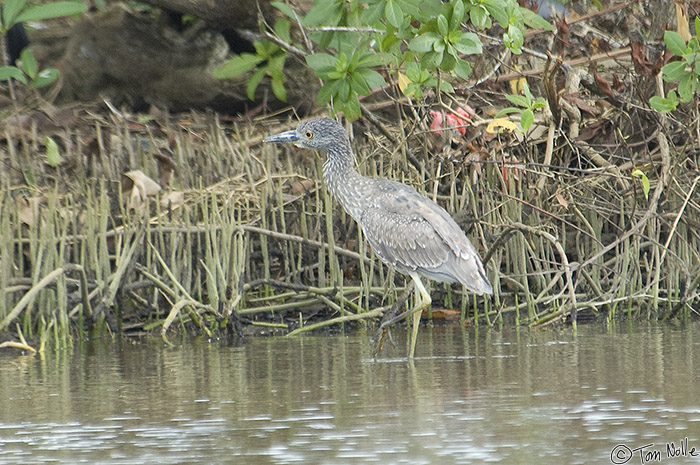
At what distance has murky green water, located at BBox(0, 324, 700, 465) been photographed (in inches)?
173

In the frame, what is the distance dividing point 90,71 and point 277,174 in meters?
3.83

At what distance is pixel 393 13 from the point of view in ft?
22.3

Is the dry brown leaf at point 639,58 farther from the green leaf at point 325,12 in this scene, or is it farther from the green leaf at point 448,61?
the green leaf at point 325,12

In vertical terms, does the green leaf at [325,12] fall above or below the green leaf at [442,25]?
above

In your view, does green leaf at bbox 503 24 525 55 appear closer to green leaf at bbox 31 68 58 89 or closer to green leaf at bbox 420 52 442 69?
green leaf at bbox 420 52 442 69

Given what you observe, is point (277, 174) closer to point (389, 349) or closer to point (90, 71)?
point (389, 349)

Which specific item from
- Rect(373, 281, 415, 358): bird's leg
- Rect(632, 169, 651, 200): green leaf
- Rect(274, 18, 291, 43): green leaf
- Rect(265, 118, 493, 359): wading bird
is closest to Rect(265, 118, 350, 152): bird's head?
Rect(265, 118, 493, 359): wading bird

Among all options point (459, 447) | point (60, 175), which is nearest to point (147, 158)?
point (60, 175)

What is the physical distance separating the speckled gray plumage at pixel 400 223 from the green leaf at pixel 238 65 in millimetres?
2502

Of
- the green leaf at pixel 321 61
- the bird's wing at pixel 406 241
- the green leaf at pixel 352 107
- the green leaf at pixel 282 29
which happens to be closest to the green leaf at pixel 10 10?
the green leaf at pixel 282 29

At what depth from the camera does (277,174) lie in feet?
29.2

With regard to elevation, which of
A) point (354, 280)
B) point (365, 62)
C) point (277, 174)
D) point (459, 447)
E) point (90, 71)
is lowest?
point (459, 447)

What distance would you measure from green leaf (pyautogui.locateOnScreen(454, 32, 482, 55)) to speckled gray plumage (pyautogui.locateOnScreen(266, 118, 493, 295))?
1093 millimetres

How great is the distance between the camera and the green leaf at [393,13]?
267 inches
